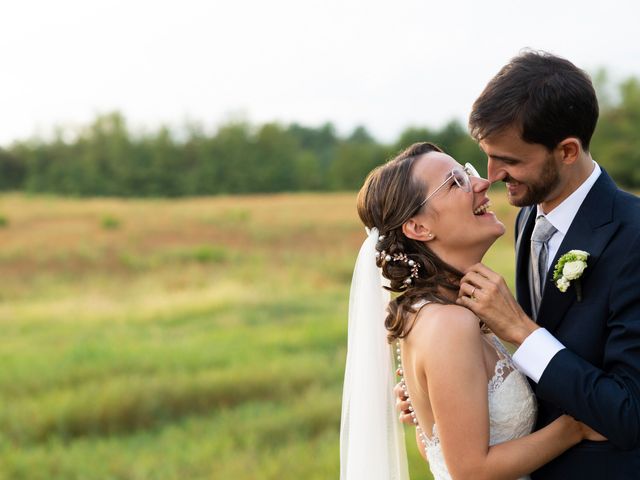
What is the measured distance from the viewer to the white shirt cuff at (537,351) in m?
2.66

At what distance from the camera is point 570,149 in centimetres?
289

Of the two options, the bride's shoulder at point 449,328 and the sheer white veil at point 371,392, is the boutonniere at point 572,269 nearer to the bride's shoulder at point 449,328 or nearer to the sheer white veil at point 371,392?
the bride's shoulder at point 449,328

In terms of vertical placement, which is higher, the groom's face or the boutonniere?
the groom's face

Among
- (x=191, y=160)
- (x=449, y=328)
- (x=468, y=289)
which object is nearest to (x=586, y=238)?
(x=468, y=289)

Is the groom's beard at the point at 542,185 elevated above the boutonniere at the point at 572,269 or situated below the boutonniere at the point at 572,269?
above

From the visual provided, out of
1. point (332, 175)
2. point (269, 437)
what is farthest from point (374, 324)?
point (332, 175)

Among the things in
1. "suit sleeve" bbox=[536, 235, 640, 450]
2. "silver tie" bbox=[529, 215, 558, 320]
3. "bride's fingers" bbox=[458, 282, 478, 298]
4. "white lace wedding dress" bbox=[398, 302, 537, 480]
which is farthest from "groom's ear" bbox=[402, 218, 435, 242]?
"suit sleeve" bbox=[536, 235, 640, 450]

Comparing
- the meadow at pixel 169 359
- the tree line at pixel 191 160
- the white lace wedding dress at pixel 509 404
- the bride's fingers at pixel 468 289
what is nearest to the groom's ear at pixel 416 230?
the bride's fingers at pixel 468 289

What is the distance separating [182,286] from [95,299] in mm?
2606

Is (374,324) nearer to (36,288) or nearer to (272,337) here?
(272,337)

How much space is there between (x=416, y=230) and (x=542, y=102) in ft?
2.16

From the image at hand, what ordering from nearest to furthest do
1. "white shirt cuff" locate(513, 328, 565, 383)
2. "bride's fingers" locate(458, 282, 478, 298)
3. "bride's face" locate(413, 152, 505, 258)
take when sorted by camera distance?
"white shirt cuff" locate(513, 328, 565, 383)
"bride's fingers" locate(458, 282, 478, 298)
"bride's face" locate(413, 152, 505, 258)

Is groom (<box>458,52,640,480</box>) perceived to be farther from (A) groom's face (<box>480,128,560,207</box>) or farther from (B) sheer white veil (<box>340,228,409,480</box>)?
(B) sheer white veil (<box>340,228,409,480</box>)

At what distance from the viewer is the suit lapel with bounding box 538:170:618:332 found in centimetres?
275
